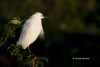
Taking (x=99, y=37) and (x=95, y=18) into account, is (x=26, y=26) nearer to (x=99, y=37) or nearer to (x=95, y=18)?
(x=99, y=37)

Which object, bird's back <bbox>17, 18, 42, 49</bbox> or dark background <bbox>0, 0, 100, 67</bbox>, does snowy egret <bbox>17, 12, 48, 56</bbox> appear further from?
dark background <bbox>0, 0, 100, 67</bbox>

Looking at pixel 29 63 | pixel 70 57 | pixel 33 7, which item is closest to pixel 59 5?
→ pixel 33 7

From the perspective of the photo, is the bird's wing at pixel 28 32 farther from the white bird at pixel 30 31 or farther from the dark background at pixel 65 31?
the dark background at pixel 65 31

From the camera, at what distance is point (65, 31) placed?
10961 mm

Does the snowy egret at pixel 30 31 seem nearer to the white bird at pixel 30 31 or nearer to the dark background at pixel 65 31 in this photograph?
the white bird at pixel 30 31

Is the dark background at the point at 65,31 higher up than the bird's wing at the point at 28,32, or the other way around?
the bird's wing at the point at 28,32

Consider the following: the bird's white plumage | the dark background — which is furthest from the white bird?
the dark background

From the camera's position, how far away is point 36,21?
5637 mm

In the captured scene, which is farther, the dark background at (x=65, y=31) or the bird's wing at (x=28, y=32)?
the dark background at (x=65, y=31)

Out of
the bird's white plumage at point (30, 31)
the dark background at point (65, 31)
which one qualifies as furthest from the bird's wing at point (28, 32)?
the dark background at point (65, 31)

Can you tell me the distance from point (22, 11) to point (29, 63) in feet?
45.3

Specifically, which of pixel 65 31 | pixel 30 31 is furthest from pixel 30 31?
pixel 65 31

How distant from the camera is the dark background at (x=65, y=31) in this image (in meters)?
5.93

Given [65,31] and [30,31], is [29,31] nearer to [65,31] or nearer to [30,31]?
[30,31]
